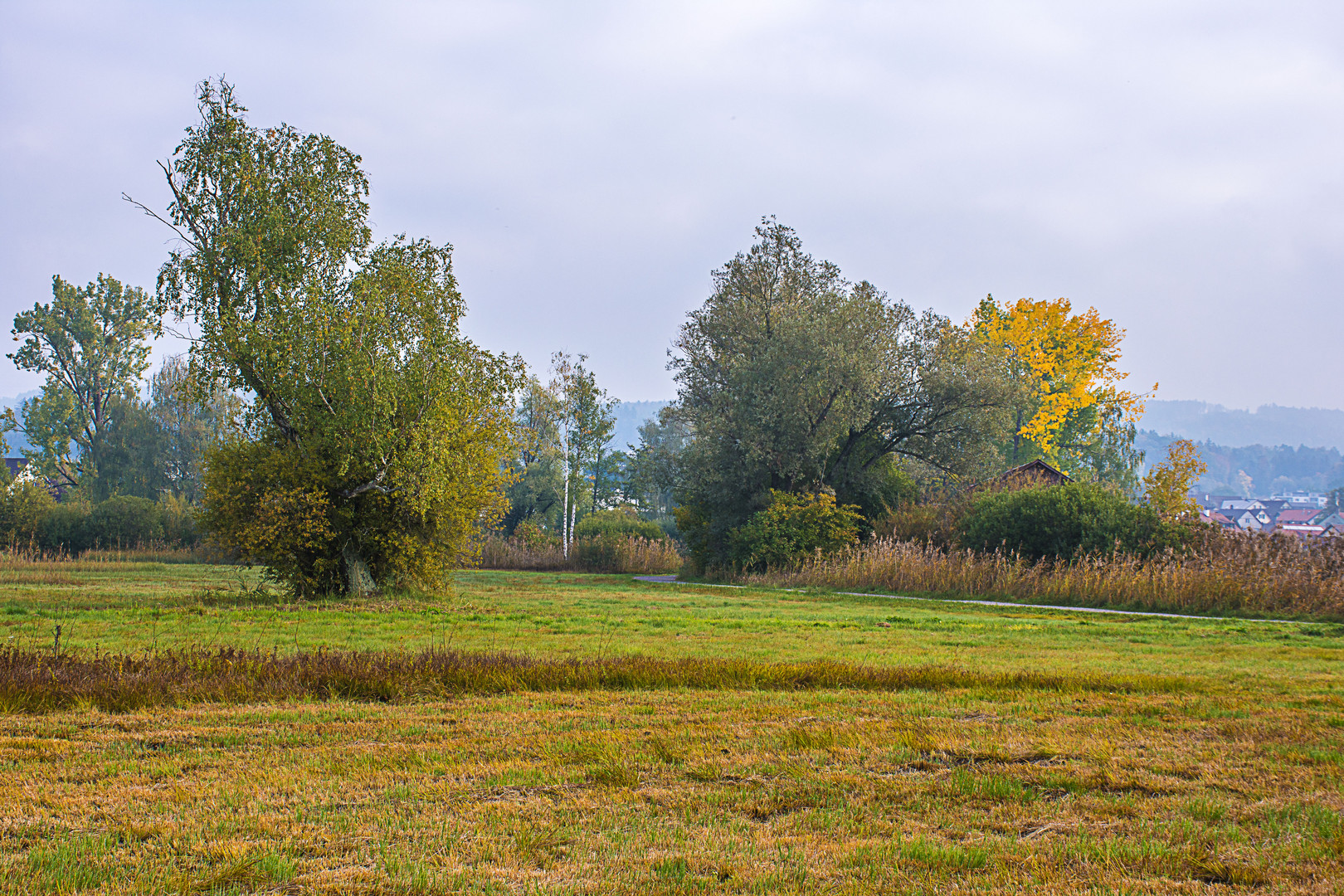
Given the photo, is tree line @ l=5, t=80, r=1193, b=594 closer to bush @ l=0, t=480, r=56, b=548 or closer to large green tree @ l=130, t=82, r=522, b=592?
large green tree @ l=130, t=82, r=522, b=592

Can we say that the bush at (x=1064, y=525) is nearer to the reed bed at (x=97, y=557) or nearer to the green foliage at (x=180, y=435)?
the reed bed at (x=97, y=557)

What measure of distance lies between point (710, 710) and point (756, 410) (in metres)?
27.1

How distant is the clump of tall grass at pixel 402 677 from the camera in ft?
25.3

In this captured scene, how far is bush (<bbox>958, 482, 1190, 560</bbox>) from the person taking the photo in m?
23.5

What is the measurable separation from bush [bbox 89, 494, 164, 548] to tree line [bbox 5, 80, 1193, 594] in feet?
20.0

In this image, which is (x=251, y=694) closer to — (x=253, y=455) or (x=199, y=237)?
→ (x=253, y=455)

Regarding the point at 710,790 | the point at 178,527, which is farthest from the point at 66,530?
the point at 710,790

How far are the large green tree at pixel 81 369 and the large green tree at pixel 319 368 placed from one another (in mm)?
47498

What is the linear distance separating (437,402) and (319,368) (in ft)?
7.94

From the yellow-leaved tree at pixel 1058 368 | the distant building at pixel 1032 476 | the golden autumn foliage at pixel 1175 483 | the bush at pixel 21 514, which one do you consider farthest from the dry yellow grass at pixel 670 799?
the yellow-leaved tree at pixel 1058 368

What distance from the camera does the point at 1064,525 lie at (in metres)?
25.1

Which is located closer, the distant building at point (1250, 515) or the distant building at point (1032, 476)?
the distant building at point (1032, 476)

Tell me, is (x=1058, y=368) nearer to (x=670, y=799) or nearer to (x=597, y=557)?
(x=597, y=557)

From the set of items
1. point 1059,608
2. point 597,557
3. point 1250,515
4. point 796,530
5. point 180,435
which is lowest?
point 597,557
